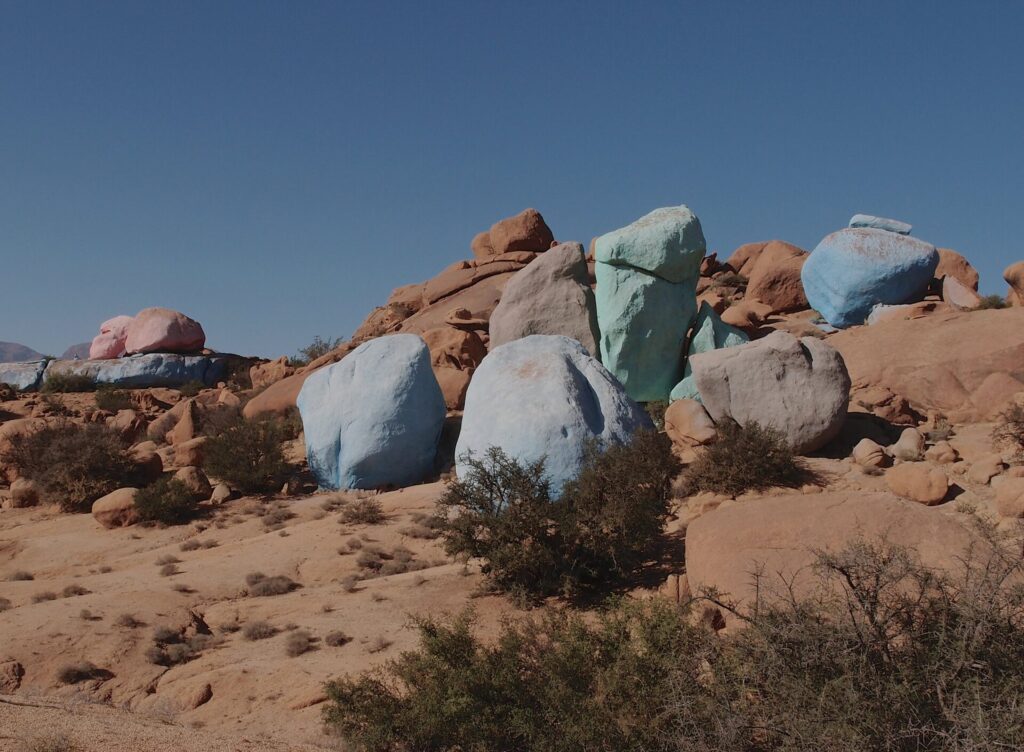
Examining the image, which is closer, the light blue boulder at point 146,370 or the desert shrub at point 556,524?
the desert shrub at point 556,524

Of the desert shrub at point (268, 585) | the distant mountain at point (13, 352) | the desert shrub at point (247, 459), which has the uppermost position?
the distant mountain at point (13, 352)

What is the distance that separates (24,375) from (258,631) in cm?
2644

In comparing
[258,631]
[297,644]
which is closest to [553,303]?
[258,631]

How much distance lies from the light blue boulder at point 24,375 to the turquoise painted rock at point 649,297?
75.5ft

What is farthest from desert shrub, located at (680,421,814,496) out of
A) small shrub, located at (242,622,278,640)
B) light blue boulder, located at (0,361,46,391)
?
light blue boulder, located at (0,361,46,391)

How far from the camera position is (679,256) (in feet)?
50.0

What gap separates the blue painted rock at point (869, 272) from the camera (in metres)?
20.0

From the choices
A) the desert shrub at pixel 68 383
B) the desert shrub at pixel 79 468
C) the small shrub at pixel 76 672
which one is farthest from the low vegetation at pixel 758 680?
the desert shrub at pixel 68 383

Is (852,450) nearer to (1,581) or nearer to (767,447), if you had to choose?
(767,447)

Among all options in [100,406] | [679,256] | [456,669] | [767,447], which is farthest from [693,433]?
[100,406]

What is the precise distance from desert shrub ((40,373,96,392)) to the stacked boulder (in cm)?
2281

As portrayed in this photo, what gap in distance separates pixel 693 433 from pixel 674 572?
3.57 metres

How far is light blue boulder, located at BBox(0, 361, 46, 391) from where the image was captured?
29.3 m

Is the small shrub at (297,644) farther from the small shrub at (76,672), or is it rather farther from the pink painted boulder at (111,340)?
the pink painted boulder at (111,340)
